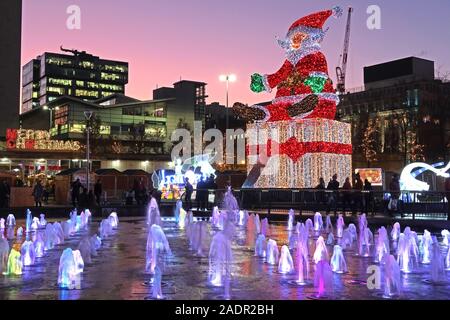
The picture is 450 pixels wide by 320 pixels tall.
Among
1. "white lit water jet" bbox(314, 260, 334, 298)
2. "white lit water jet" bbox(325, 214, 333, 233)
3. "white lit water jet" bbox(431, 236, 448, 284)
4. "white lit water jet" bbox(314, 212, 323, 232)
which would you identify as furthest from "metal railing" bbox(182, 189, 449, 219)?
"white lit water jet" bbox(314, 260, 334, 298)

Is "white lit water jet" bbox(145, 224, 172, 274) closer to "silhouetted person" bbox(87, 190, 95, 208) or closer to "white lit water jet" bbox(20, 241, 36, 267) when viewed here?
"white lit water jet" bbox(20, 241, 36, 267)

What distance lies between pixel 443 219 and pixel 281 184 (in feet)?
31.7

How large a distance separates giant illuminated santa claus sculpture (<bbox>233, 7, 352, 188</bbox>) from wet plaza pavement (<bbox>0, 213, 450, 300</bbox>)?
547 inches

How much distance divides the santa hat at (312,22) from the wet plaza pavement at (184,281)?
54.5ft

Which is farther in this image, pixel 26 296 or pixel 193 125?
pixel 193 125

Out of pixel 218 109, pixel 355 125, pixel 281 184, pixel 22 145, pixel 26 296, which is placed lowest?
pixel 26 296

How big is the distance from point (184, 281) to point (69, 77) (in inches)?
5031

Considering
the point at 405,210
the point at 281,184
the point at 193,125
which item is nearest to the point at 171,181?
the point at 281,184

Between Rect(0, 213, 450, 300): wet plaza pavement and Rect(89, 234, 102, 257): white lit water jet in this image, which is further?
Rect(89, 234, 102, 257): white lit water jet

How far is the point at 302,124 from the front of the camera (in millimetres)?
27578

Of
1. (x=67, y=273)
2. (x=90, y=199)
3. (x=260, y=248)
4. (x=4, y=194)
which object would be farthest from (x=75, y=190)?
(x=67, y=273)

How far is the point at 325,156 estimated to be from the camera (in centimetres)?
2734

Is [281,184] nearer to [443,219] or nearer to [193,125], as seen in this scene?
[443,219]

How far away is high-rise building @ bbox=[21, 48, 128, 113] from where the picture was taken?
128m
